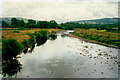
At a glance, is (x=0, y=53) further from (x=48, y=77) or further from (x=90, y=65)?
(x=90, y=65)

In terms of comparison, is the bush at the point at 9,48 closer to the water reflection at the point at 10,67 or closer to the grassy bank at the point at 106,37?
the water reflection at the point at 10,67

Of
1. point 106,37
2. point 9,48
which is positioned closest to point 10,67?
point 9,48

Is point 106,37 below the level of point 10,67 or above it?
above

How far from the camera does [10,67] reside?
3688 cm

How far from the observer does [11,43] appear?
39.9 meters

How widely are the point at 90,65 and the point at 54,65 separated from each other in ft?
38.9

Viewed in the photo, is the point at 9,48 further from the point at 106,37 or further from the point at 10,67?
the point at 106,37

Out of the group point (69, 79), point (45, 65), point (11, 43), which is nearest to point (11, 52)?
point (11, 43)

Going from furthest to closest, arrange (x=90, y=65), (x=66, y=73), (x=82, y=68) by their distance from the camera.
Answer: (x=90, y=65)
(x=82, y=68)
(x=66, y=73)

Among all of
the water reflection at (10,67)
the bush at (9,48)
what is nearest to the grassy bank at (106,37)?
the bush at (9,48)

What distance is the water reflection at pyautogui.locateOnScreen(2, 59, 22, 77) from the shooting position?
3316 centimetres

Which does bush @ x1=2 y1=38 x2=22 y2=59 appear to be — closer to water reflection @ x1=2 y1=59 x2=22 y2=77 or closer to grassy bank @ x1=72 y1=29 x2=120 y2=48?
water reflection @ x1=2 y1=59 x2=22 y2=77

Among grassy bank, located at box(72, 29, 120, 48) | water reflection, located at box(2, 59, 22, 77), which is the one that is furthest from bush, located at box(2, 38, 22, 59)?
grassy bank, located at box(72, 29, 120, 48)

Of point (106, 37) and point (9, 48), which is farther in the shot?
point (106, 37)
